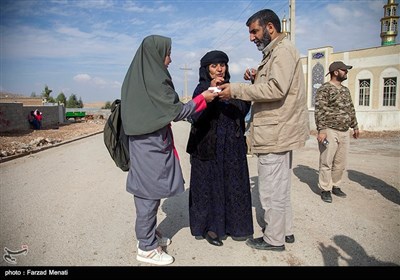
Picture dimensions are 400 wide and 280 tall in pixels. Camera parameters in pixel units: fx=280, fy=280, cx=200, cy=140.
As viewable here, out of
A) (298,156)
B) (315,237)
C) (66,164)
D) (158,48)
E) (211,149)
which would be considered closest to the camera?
(158,48)

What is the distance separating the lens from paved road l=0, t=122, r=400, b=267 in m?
2.61

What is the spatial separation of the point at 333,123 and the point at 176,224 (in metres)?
2.69

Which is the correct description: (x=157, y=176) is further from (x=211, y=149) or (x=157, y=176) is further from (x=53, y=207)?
(x=53, y=207)

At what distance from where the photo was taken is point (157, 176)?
2449 millimetres

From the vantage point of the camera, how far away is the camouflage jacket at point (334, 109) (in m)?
4.12

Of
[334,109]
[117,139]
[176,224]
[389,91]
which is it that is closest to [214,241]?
[176,224]

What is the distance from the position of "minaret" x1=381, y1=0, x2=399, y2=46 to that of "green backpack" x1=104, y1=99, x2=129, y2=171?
1342 inches

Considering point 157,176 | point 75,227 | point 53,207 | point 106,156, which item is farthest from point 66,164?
point 157,176

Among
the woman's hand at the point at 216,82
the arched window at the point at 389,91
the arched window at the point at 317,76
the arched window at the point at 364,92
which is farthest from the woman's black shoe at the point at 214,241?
the arched window at the point at 364,92

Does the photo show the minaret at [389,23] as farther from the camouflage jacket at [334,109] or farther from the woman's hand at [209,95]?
the woman's hand at [209,95]

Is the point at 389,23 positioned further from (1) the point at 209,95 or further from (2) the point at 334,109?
(1) the point at 209,95

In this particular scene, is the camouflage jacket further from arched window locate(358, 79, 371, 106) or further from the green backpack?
arched window locate(358, 79, 371, 106)
